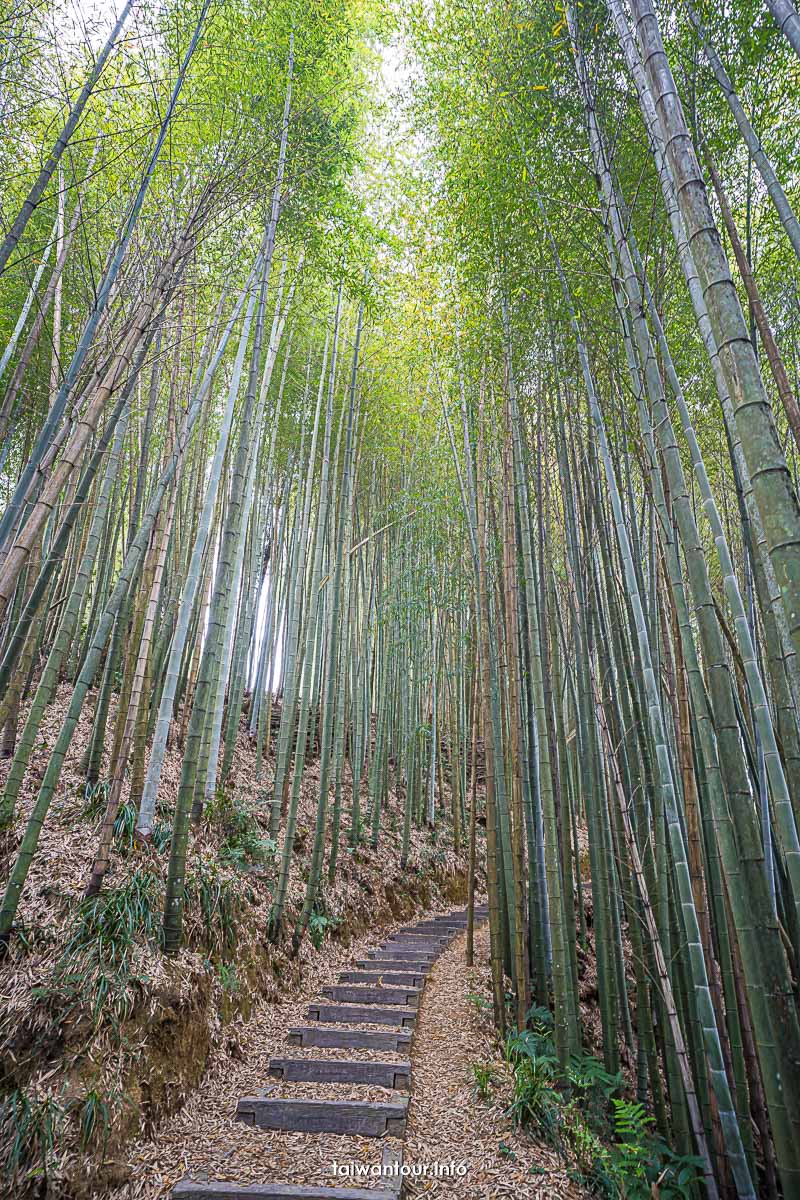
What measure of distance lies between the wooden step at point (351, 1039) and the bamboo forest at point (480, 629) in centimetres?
2

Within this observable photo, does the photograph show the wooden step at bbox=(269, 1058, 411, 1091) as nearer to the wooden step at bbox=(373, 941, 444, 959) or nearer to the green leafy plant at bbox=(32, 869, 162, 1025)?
the green leafy plant at bbox=(32, 869, 162, 1025)

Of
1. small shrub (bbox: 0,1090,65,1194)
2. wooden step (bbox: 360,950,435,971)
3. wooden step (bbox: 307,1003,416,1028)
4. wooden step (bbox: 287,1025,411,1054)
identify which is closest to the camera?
small shrub (bbox: 0,1090,65,1194)

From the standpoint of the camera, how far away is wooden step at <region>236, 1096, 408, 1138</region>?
7.71 feet

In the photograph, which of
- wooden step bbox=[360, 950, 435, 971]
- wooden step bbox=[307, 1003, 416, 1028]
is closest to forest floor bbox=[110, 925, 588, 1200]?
wooden step bbox=[307, 1003, 416, 1028]

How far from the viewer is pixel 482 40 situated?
3562 mm

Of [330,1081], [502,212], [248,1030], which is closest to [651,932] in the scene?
[330,1081]

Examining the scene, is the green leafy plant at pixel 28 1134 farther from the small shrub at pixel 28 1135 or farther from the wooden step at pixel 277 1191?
the wooden step at pixel 277 1191

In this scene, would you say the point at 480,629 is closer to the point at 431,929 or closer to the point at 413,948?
the point at 413,948

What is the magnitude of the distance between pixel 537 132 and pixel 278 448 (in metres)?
4.97

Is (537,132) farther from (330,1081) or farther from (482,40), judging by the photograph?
(330,1081)

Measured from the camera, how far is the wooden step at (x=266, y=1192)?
1.90 metres

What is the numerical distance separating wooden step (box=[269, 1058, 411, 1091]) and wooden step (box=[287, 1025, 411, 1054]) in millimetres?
281

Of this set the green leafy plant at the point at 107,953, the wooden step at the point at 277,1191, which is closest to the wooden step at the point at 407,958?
the green leafy plant at the point at 107,953

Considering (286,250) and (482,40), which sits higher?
(286,250)
